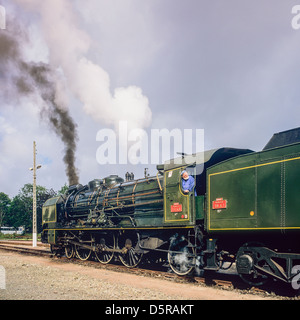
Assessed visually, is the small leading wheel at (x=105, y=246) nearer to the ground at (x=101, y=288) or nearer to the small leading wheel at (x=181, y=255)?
the ground at (x=101, y=288)

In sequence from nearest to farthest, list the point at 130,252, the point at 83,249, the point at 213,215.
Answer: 1. the point at 213,215
2. the point at 130,252
3. the point at 83,249

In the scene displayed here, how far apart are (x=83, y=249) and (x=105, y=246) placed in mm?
2603

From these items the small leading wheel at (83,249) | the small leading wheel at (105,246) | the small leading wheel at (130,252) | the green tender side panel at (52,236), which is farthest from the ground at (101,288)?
the green tender side panel at (52,236)

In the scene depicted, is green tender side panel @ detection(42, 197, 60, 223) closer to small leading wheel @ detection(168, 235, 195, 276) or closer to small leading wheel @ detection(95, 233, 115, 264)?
small leading wheel @ detection(95, 233, 115, 264)

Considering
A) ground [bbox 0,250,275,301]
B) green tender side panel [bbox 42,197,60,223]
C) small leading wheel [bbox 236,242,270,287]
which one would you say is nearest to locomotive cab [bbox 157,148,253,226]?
small leading wheel [bbox 236,242,270,287]

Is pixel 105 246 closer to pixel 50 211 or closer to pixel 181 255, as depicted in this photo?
pixel 181 255

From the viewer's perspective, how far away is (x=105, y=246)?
1493 cm

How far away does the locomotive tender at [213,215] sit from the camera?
784 centimetres

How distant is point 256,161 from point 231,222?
1.69 m

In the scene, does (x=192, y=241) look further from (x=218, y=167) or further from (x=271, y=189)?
(x=271, y=189)

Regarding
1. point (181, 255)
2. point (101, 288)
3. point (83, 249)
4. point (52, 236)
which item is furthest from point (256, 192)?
point (52, 236)

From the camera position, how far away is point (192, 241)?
10648 mm
